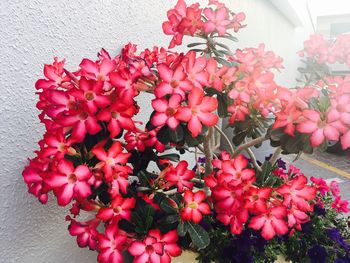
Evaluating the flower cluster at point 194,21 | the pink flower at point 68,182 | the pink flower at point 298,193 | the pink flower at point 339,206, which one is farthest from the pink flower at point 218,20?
the pink flower at point 339,206

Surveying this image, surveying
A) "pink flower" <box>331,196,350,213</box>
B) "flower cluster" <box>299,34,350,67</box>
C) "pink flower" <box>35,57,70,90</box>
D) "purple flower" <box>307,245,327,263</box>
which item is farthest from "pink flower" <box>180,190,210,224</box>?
"flower cluster" <box>299,34,350,67</box>

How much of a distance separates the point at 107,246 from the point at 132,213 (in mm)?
149

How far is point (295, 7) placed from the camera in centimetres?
474

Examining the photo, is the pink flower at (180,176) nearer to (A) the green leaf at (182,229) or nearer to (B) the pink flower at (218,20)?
(A) the green leaf at (182,229)

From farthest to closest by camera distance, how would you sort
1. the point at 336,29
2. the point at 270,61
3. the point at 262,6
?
the point at 336,29 → the point at 262,6 → the point at 270,61

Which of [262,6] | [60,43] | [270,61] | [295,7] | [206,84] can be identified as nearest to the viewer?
[206,84]

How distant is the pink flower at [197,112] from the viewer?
86 cm

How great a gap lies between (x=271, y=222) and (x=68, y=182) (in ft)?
1.88

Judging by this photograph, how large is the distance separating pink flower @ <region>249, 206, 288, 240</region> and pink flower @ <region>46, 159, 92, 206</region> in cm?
49

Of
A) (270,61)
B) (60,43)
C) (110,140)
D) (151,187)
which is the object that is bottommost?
(151,187)

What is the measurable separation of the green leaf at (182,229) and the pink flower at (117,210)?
15 cm

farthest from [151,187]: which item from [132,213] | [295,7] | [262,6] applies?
→ [295,7]

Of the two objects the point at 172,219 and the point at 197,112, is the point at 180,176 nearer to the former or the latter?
the point at 172,219

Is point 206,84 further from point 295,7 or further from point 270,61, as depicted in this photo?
point 295,7
